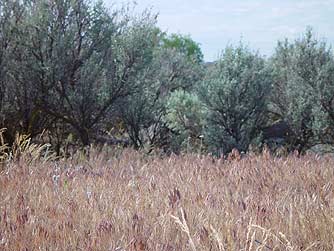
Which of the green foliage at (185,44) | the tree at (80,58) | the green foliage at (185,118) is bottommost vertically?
the green foliage at (185,118)

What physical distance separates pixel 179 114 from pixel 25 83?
10.2 feet

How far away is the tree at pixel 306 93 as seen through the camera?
11.2 meters

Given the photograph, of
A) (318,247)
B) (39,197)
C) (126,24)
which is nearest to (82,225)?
(39,197)

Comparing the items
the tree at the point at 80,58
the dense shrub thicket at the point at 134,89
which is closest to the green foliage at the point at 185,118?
the dense shrub thicket at the point at 134,89

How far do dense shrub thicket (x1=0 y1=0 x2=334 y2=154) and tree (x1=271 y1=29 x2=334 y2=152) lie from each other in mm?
20

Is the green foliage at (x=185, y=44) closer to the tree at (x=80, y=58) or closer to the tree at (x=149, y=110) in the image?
the tree at (x=149, y=110)

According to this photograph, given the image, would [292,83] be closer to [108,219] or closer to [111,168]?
[111,168]

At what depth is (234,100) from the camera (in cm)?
1056

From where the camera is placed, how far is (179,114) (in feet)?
36.9

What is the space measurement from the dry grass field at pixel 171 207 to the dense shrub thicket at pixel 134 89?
3.77 meters

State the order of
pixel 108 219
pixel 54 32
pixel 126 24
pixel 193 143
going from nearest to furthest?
pixel 108 219, pixel 54 32, pixel 126 24, pixel 193 143

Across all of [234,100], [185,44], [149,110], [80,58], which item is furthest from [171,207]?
[185,44]

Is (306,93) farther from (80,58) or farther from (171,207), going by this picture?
(171,207)

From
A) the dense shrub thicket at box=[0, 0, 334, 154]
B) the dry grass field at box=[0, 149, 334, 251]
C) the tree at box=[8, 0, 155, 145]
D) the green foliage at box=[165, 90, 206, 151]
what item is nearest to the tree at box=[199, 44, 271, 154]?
the dense shrub thicket at box=[0, 0, 334, 154]
